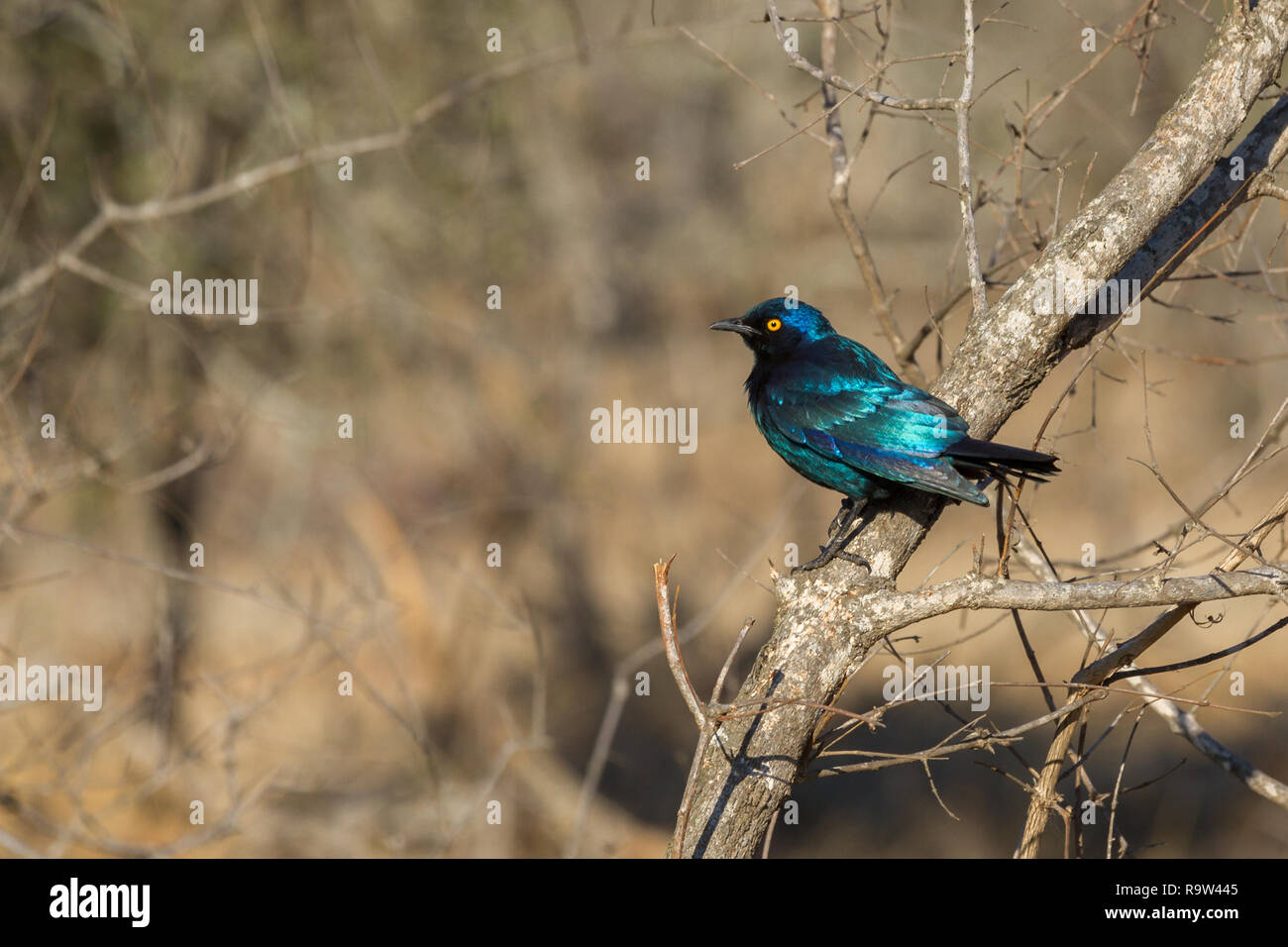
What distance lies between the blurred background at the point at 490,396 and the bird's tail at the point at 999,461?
171 inches

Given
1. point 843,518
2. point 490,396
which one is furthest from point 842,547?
point 490,396

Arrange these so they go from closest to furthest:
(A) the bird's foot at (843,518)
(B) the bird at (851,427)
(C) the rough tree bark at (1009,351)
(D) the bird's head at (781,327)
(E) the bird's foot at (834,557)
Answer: (C) the rough tree bark at (1009,351), (E) the bird's foot at (834,557), (B) the bird at (851,427), (A) the bird's foot at (843,518), (D) the bird's head at (781,327)

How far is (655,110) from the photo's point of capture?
431 inches

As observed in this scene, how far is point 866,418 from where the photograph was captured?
411cm

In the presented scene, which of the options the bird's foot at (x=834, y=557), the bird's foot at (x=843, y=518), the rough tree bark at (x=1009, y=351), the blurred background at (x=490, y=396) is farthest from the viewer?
the blurred background at (x=490, y=396)

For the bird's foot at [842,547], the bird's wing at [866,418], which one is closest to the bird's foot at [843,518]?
the bird's foot at [842,547]

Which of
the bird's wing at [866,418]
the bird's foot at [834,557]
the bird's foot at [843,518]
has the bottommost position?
the bird's foot at [834,557]

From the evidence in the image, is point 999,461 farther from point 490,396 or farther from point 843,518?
point 490,396

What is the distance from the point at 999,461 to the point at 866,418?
688mm

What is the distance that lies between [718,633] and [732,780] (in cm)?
819

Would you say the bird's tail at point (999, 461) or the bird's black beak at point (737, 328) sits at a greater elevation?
the bird's black beak at point (737, 328)

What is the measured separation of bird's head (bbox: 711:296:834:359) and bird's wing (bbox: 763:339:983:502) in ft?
0.68

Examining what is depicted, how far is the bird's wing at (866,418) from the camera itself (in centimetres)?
363

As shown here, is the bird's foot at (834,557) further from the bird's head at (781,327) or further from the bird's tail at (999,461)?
the bird's head at (781,327)
